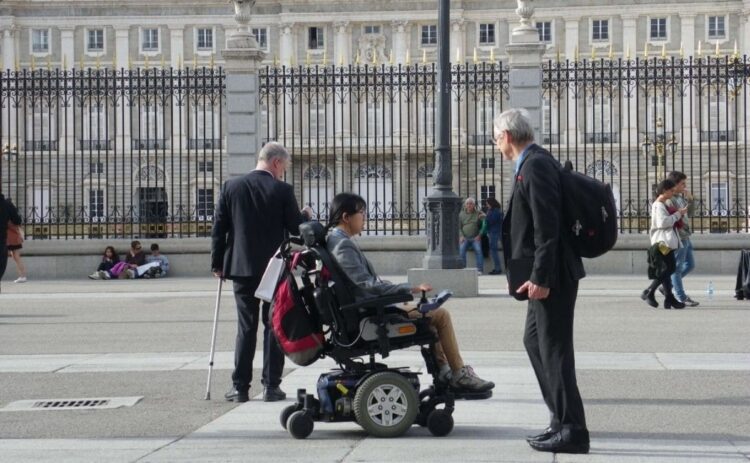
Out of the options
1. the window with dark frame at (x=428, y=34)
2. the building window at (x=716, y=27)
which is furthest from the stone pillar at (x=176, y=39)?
the building window at (x=716, y=27)

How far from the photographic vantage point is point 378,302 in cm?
775

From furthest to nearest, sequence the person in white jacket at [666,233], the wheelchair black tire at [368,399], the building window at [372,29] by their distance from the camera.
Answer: the building window at [372,29] < the person in white jacket at [666,233] < the wheelchair black tire at [368,399]

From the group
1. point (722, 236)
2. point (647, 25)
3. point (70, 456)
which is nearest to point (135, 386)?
point (70, 456)

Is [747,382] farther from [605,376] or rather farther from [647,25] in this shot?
[647,25]

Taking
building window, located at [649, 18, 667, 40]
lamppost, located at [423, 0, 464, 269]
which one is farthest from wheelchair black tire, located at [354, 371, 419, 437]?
building window, located at [649, 18, 667, 40]

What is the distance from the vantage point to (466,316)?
15.7 m

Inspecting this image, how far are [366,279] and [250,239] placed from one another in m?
1.71

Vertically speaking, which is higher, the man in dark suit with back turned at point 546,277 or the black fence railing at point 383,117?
the black fence railing at point 383,117

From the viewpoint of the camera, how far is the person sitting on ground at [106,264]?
80.9ft

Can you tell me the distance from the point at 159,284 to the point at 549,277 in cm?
1642

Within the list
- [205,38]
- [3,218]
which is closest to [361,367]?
[3,218]

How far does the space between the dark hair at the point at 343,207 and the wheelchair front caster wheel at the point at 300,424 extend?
1.16 m

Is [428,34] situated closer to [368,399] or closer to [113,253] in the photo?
[113,253]

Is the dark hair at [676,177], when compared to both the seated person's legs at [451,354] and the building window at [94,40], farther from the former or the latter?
the building window at [94,40]
